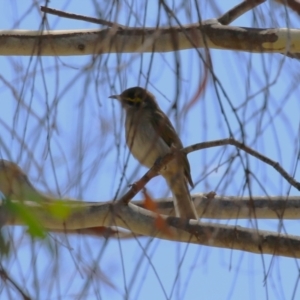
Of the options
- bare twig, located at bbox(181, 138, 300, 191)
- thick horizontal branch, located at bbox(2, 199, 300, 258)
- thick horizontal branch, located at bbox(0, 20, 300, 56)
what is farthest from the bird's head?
thick horizontal branch, located at bbox(2, 199, 300, 258)

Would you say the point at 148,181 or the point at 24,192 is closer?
the point at 24,192

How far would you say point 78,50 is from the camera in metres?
4.66

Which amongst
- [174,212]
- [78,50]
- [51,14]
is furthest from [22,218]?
[174,212]

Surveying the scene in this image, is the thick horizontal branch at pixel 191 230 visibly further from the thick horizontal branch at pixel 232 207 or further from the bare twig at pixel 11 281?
the bare twig at pixel 11 281

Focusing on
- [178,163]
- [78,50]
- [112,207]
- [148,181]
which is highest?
[78,50]

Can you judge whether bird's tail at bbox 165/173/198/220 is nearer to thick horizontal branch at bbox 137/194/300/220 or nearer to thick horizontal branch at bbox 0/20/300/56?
thick horizontal branch at bbox 137/194/300/220

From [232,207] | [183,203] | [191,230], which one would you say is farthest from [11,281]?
[183,203]

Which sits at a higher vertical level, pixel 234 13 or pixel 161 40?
pixel 234 13

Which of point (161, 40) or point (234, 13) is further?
point (234, 13)

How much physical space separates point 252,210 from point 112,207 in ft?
1.71

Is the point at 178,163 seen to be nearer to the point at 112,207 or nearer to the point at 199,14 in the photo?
the point at 112,207

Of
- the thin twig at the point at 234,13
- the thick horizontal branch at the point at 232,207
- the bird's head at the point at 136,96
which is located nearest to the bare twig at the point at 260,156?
the bird's head at the point at 136,96

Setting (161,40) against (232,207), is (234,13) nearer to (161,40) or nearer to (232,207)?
(161,40)

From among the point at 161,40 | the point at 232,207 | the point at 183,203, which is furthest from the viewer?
the point at 183,203
